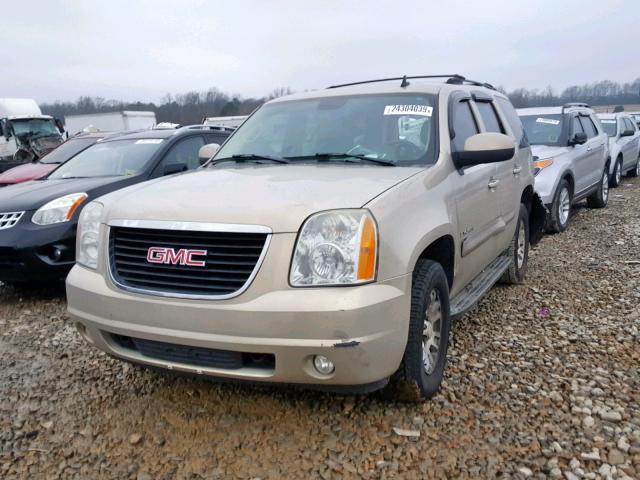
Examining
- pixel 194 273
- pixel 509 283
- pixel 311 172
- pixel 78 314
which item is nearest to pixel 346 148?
pixel 311 172

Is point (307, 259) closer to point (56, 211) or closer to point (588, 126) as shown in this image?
point (56, 211)

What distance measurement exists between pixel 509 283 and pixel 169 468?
3686 mm

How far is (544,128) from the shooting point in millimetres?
→ 8250

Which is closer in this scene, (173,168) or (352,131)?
(352,131)

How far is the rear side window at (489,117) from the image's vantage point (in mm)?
4230

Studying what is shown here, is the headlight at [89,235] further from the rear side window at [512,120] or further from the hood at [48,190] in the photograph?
the rear side window at [512,120]

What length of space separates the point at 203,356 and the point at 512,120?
3.81 meters

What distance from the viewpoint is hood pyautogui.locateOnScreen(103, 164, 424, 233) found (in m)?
2.39

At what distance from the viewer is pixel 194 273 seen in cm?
245

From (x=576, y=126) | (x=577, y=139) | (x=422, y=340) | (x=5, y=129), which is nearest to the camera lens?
(x=422, y=340)

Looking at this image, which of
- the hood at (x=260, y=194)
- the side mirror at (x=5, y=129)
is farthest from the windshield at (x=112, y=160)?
the side mirror at (x=5, y=129)

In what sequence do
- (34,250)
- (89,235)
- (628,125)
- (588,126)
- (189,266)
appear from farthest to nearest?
(628,125)
(588,126)
(34,250)
(89,235)
(189,266)

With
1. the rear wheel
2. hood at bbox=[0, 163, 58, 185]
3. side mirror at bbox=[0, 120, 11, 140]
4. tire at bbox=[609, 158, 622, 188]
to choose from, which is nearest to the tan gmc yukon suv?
hood at bbox=[0, 163, 58, 185]

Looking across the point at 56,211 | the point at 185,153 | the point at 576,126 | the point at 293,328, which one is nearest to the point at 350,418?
the point at 293,328
